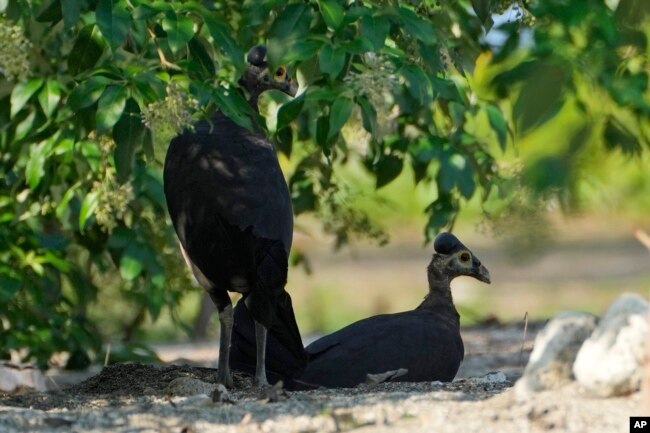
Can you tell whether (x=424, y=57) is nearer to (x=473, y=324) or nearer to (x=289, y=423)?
(x=289, y=423)

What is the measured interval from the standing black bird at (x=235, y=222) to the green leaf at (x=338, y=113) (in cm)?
81

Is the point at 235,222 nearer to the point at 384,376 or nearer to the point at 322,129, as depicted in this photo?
the point at 322,129

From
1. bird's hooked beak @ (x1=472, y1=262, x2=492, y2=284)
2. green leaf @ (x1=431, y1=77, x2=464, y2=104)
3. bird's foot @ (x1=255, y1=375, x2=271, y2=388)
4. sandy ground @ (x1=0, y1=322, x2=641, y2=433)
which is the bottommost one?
sandy ground @ (x1=0, y1=322, x2=641, y2=433)

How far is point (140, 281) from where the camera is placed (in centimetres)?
723

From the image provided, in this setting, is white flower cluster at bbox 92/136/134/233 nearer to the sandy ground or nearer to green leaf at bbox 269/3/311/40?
the sandy ground

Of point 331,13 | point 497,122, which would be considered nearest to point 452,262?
point 497,122

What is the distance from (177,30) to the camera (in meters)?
4.17

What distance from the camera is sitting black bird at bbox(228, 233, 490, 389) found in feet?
17.5

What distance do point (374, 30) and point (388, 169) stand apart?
185 centimetres

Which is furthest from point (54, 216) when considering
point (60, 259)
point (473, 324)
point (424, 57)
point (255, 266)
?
point (473, 324)

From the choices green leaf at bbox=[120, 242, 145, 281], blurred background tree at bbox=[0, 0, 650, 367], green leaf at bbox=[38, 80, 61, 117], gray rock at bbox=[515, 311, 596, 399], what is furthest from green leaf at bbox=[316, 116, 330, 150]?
green leaf at bbox=[120, 242, 145, 281]

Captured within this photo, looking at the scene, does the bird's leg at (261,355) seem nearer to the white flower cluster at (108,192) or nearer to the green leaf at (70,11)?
the white flower cluster at (108,192)

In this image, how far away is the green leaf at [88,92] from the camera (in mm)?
4234

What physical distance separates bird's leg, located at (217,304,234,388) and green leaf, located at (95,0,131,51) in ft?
5.18
